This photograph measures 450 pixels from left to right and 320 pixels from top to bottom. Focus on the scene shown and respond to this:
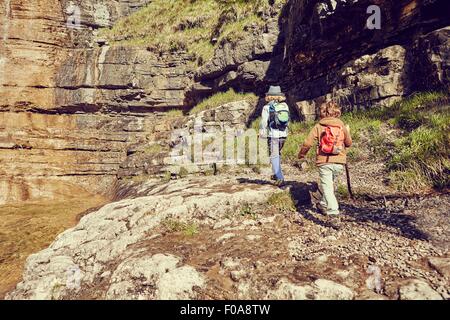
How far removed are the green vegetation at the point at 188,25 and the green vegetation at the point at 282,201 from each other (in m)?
14.6

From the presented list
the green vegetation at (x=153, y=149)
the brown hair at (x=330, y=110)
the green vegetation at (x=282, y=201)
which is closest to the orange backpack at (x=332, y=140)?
the brown hair at (x=330, y=110)

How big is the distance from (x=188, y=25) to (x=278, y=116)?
59.1 feet

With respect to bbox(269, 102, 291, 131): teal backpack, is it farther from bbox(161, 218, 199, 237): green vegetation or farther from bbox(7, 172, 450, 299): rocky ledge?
bbox(161, 218, 199, 237): green vegetation

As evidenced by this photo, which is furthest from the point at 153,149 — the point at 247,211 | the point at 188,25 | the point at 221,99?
the point at 247,211

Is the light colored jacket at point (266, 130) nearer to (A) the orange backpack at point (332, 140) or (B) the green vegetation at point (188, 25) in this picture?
(A) the orange backpack at point (332, 140)

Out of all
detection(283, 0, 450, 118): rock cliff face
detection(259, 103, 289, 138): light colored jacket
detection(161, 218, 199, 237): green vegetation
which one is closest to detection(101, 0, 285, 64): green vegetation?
detection(283, 0, 450, 118): rock cliff face

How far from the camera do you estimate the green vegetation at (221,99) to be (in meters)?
18.5

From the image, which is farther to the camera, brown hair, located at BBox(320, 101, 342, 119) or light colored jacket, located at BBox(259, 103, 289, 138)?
light colored jacket, located at BBox(259, 103, 289, 138)

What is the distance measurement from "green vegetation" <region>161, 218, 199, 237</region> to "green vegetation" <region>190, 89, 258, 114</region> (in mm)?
13421

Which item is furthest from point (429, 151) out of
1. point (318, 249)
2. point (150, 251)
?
point (150, 251)

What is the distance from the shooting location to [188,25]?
2198cm

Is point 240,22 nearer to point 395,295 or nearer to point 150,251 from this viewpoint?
point 150,251

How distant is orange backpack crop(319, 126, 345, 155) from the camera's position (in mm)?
5379
